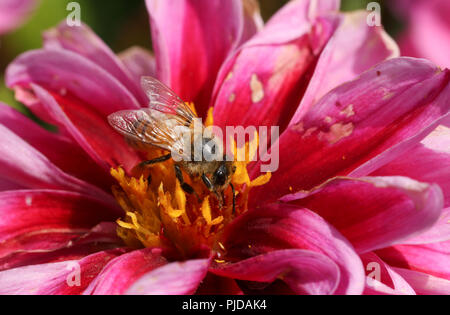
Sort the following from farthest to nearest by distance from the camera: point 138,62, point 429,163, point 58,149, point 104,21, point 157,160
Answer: point 104,21 < point 138,62 < point 58,149 < point 157,160 < point 429,163

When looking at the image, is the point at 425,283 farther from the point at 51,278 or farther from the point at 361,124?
the point at 51,278

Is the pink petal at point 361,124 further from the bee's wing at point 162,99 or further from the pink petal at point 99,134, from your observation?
the pink petal at point 99,134

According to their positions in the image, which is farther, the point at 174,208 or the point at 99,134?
the point at 99,134

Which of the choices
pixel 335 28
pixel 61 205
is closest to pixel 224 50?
pixel 335 28

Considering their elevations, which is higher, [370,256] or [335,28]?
[335,28]

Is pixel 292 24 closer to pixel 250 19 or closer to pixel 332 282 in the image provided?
pixel 250 19

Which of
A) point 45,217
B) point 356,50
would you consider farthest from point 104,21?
point 45,217
